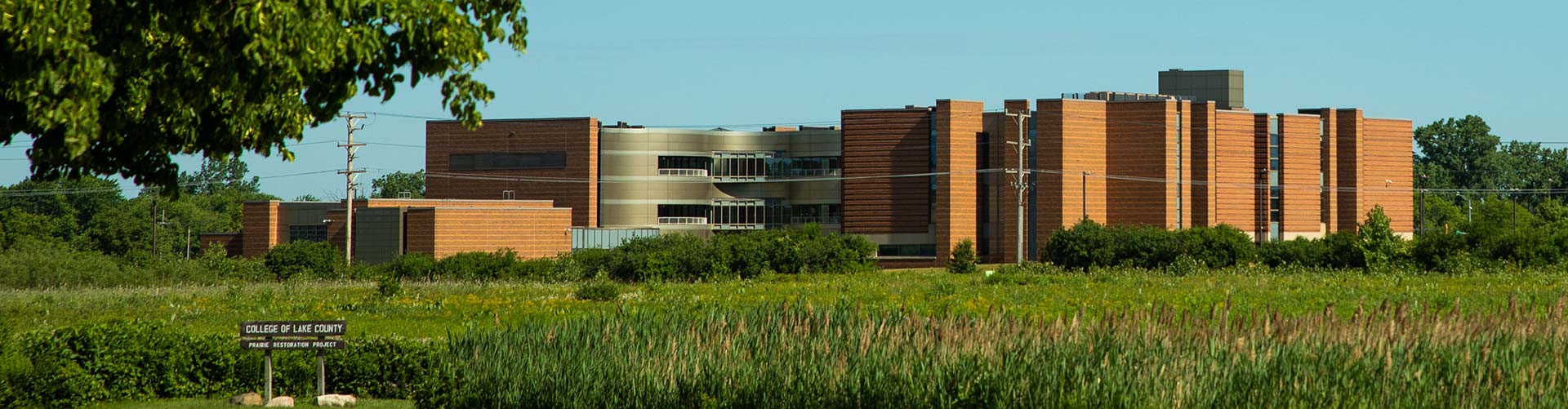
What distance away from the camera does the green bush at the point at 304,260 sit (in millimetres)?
71188

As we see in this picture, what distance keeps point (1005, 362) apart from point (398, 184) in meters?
155

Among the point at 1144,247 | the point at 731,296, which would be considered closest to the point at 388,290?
the point at 731,296

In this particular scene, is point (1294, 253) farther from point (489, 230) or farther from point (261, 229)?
point (261, 229)

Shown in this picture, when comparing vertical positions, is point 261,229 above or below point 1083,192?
below

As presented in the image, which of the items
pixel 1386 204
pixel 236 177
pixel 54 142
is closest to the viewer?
pixel 54 142

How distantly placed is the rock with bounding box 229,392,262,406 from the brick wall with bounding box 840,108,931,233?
6807cm

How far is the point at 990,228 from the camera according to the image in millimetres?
86188

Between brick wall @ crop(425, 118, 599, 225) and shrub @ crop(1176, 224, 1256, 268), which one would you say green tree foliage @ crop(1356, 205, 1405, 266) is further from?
brick wall @ crop(425, 118, 599, 225)

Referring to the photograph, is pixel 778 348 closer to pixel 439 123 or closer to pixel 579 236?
pixel 579 236

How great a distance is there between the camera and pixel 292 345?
773 inches

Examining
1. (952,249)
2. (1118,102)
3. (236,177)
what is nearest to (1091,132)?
(1118,102)

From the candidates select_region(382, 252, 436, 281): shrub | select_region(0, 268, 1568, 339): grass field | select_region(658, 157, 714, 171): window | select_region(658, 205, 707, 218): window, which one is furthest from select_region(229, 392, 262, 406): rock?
select_region(658, 157, 714, 171): window

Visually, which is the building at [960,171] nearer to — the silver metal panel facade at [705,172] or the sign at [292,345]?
the silver metal panel facade at [705,172]

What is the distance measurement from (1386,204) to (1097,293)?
201ft
